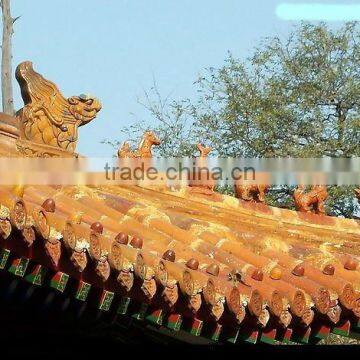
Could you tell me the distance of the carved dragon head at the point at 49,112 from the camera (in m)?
4.87

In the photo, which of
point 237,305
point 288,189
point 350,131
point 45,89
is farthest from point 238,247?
point 350,131

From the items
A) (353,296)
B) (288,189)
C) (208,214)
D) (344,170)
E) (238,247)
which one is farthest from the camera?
(288,189)

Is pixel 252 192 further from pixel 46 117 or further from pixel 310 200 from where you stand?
pixel 46 117

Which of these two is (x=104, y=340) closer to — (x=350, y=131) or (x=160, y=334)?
(x=160, y=334)

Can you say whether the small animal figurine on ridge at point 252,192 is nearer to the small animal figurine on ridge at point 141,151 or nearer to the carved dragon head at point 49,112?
Answer: the small animal figurine on ridge at point 141,151

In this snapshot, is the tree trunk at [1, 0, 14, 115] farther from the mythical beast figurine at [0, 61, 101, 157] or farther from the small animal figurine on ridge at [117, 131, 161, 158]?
the mythical beast figurine at [0, 61, 101, 157]

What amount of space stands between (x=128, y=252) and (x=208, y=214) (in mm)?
1879

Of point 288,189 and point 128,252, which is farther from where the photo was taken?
point 288,189

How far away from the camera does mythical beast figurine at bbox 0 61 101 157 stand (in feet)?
15.9

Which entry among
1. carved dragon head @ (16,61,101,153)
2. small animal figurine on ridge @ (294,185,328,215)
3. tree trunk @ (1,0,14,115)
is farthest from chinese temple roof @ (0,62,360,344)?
tree trunk @ (1,0,14,115)

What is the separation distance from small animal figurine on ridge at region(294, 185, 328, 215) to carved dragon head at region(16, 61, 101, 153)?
1.69 metres

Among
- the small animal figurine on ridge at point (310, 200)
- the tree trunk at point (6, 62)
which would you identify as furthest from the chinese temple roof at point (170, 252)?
the tree trunk at point (6, 62)

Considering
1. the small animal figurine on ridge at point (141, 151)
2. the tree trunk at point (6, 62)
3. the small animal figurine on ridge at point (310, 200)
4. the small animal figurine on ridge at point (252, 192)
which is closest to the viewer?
the small animal figurine on ridge at point (141, 151)

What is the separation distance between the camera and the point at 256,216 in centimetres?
584
